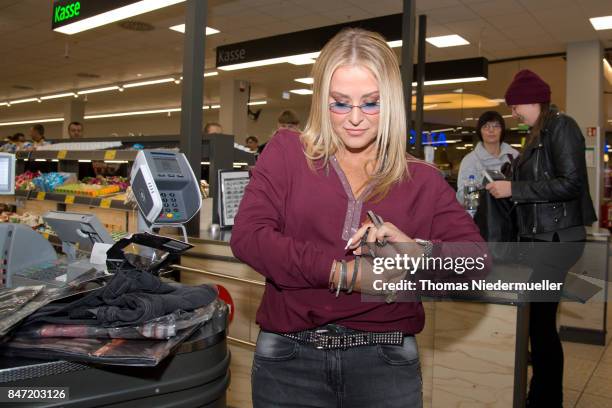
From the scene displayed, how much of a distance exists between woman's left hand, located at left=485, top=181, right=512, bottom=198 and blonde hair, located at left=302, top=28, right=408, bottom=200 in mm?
1630

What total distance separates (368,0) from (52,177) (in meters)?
4.62

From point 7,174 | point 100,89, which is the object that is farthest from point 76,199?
point 100,89

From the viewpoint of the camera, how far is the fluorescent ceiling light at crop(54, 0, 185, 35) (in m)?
4.88

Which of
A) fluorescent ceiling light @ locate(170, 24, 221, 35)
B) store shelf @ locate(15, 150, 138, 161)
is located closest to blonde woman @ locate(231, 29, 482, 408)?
store shelf @ locate(15, 150, 138, 161)

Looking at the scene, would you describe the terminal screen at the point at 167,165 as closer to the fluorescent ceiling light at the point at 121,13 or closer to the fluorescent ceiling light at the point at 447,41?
the fluorescent ceiling light at the point at 121,13

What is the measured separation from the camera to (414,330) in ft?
4.31

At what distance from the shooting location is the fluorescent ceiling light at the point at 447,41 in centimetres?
884

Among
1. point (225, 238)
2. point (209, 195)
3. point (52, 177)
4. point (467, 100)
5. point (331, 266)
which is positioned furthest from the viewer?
point (467, 100)

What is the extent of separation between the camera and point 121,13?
5180mm

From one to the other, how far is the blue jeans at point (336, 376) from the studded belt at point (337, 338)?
0.04 ft

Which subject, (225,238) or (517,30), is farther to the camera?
(517,30)

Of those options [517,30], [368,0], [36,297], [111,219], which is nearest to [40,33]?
[368,0]

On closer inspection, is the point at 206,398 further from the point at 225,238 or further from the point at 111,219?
the point at 111,219

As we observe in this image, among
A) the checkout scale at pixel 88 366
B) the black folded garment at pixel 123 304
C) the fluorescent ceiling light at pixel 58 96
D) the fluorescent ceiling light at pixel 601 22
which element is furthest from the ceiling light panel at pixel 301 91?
the black folded garment at pixel 123 304
